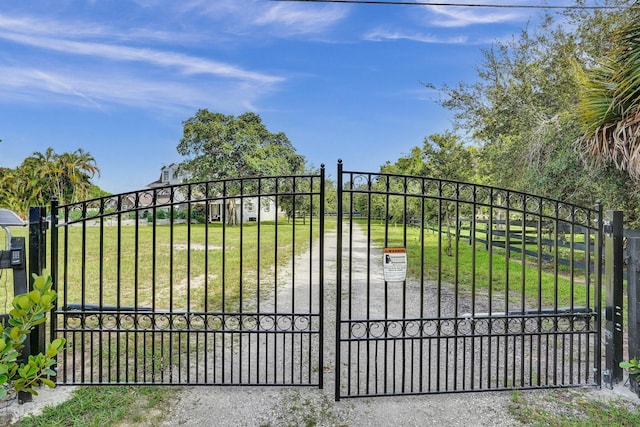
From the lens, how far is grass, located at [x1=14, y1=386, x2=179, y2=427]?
2.33 meters

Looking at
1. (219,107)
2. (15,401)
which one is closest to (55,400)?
(15,401)

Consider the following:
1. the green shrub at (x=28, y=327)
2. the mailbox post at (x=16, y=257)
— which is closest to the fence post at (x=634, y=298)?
the green shrub at (x=28, y=327)

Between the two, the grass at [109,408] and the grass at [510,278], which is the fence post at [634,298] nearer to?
the grass at [510,278]

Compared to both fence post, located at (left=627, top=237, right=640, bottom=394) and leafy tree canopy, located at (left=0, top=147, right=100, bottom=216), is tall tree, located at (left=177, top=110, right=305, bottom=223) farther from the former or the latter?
fence post, located at (left=627, top=237, right=640, bottom=394)

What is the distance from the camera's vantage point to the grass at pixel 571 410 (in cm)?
237

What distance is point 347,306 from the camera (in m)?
5.64

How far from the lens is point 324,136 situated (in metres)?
12.5

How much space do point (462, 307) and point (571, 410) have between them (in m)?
2.92

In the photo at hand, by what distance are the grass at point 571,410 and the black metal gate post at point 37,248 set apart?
3908mm

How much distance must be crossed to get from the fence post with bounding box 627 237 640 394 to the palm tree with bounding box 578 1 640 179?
59.9 inches

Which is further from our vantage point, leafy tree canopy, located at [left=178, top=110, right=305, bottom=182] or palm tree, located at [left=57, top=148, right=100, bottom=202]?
palm tree, located at [left=57, top=148, right=100, bottom=202]

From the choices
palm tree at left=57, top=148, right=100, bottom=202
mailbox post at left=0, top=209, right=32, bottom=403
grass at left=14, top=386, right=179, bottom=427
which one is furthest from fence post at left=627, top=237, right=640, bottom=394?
palm tree at left=57, top=148, right=100, bottom=202

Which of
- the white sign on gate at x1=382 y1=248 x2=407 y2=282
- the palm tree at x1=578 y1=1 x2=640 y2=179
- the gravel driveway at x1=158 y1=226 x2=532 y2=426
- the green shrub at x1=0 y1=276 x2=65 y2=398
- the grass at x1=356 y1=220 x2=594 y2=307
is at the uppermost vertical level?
the palm tree at x1=578 y1=1 x2=640 y2=179

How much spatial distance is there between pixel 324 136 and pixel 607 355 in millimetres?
10777
